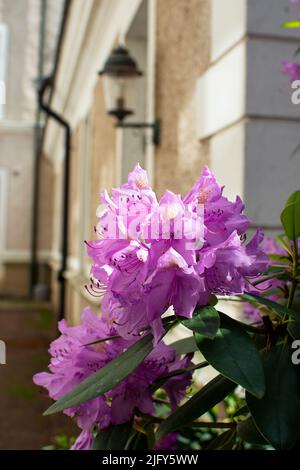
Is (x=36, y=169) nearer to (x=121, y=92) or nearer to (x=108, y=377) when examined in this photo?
(x=121, y=92)

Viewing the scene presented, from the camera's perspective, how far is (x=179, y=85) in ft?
8.32

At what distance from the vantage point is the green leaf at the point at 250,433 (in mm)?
800

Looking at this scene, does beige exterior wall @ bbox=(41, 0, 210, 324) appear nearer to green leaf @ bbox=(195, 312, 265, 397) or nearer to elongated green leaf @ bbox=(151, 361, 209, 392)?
elongated green leaf @ bbox=(151, 361, 209, 392)

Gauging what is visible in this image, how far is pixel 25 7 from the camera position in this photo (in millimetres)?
13922

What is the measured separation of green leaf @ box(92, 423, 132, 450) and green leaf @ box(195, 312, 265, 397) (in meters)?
0.25

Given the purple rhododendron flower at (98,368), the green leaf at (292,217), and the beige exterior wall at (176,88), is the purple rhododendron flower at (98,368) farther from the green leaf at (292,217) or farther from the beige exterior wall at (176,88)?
the beige exterior wall at (176,88)

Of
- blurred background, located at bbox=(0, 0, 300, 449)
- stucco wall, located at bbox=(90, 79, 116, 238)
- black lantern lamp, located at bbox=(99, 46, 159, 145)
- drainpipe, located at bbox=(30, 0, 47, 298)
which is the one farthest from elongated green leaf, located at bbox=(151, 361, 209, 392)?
drainpipe, located at bbox=(30, 0, 47, 298)

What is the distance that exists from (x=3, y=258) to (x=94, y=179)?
8.38m

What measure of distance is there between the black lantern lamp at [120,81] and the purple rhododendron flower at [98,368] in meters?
2.49

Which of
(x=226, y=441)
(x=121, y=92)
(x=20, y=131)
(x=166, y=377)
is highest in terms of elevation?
(x=20, y=131)

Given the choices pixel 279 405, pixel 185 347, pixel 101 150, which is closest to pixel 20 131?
pixel 101 150

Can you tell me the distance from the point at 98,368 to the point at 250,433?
20 cm

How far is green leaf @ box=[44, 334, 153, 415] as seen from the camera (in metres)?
0.67

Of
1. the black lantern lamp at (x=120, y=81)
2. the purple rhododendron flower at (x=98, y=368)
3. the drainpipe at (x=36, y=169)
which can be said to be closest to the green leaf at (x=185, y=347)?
the purple rhododendron flower at (x=98, y=368)
